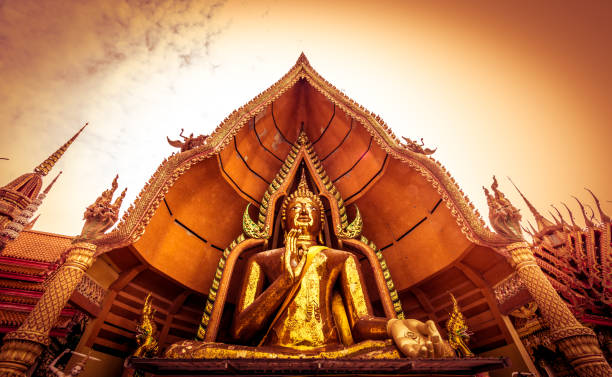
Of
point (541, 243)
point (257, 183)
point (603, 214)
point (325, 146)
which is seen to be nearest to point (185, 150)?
point (257, 183)

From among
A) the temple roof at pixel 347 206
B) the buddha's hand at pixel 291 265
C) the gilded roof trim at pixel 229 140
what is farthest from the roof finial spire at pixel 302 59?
the buddha's hand at pixel 291 265

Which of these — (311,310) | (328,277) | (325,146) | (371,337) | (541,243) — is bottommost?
(371,337)

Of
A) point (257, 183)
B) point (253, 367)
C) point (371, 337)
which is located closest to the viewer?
point (253, 367)

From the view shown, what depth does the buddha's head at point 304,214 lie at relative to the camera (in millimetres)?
4035

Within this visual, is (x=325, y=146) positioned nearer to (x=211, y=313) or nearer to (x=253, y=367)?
(x=211, y=313)

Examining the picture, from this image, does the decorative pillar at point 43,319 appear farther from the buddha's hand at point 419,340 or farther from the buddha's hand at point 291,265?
the buddha's hand at point 419,340

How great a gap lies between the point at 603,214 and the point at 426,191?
3.23 metres

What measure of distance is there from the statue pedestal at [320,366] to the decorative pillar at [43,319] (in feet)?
5.06

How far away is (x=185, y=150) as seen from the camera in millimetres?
4328

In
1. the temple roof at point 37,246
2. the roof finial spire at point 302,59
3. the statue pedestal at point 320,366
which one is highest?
the roof finial spire at point 302,59

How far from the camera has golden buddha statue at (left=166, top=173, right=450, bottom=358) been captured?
211 cm

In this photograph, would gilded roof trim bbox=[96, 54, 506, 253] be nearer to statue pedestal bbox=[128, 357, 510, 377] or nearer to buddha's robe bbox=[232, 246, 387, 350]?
buddha's robe bbox=[232, 246, 387, 350]

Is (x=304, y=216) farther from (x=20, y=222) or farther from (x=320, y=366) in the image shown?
(x=20, y=222)

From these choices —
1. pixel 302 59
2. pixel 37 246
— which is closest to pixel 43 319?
Result: pixel 302 59
